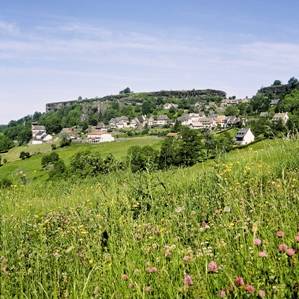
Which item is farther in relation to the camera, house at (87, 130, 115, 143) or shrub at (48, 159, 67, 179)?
house at (87, 130, 115, 143)

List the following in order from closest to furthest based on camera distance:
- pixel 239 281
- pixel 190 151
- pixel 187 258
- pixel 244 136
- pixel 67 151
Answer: pixel 239 281, pixel 187 258, pixel 190 151, pixel 244 136, pixel 67 151

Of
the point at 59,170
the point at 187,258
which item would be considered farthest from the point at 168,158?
the point at 59,170

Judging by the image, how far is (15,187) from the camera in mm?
13922

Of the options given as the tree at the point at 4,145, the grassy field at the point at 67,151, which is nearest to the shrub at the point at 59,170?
the grassy field at the point at 67,151

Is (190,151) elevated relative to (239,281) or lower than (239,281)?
lower

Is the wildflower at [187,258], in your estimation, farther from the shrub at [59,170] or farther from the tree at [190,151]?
the shrub at [59,170]

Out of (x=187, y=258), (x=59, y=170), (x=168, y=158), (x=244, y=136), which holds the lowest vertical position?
(x=244, y=136)

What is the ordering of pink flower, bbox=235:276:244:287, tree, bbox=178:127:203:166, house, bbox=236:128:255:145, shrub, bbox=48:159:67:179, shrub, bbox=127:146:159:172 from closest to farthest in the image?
1. pink flower, bbox=235:276:244:287
2. shrub, bbox=127:146:159:172
3. tree, bbox=178:127:203:166
4. shrub, bbox=48:159:67:179
5. house, bbox=236:128:255:145

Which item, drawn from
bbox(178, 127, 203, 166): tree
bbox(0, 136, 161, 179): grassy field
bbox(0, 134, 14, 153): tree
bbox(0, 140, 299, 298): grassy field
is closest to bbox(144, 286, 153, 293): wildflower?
bbox(0, 140, 299, 298): grassy field

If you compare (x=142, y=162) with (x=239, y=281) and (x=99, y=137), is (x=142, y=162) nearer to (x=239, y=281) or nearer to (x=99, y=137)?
(x=239, y=281)

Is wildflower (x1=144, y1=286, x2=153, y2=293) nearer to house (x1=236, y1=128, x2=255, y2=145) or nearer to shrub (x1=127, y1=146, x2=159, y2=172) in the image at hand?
shrub (x1=127, y1=146, x2=159, y2=172)

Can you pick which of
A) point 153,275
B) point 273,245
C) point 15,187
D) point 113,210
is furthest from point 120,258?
point 15,187

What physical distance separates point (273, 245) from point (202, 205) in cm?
272

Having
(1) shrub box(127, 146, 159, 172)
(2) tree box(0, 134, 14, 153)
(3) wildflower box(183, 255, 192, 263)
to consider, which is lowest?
(2) tree box(0, 134, 14, 153)
